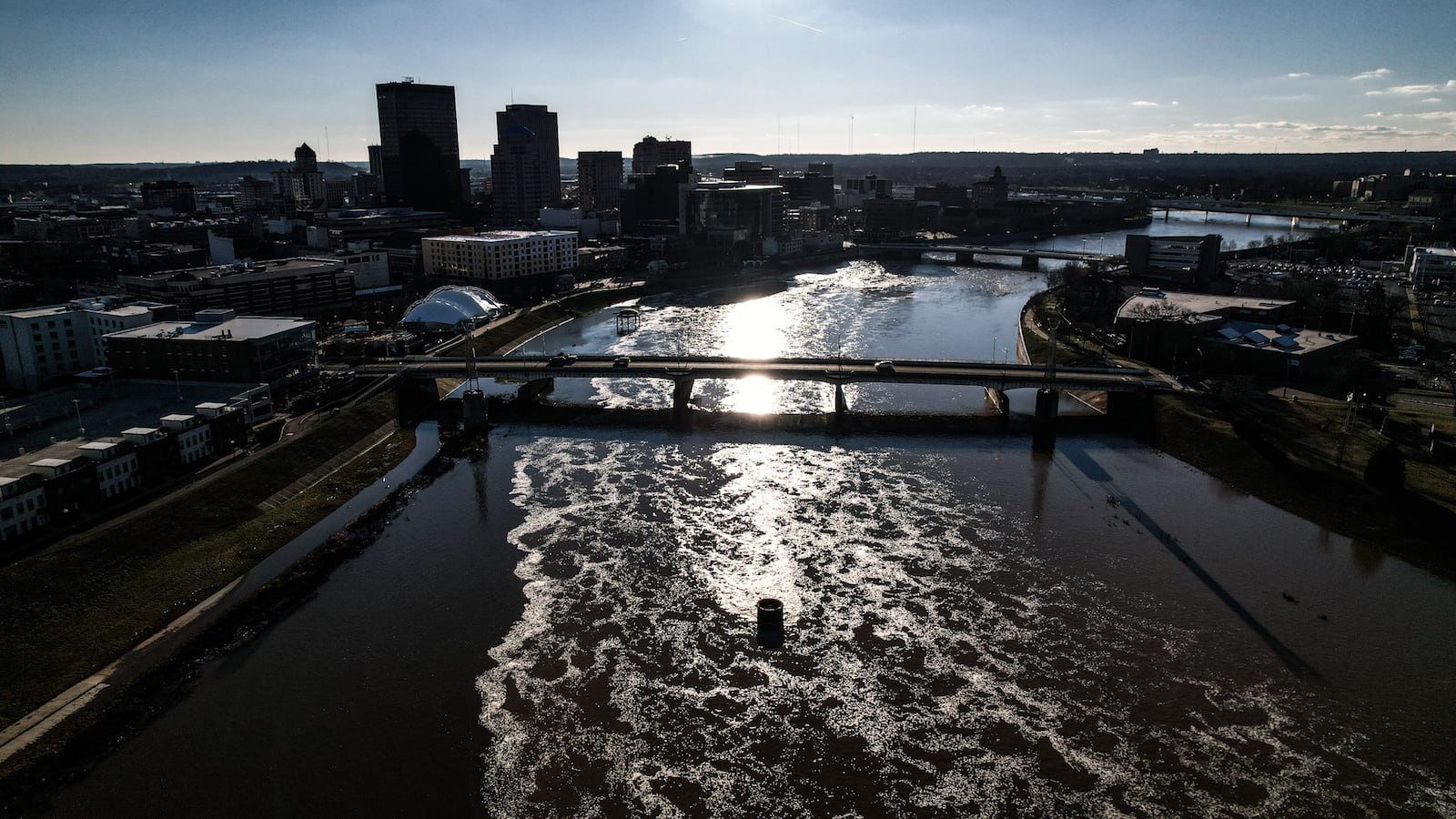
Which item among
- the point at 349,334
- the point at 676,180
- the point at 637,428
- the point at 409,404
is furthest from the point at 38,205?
the point at 637,428

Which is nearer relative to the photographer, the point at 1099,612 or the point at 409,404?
the point at 1099,612

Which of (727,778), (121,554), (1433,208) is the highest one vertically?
(1433,208)

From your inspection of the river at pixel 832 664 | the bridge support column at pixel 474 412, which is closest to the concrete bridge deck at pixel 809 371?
the bridge support column at pixel 474 412

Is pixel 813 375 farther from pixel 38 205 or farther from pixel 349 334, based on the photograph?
A: pixel 38 205

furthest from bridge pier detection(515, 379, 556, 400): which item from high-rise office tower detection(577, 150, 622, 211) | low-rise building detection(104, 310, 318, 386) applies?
high-rise office tower detection(577, 150, 622, 211)

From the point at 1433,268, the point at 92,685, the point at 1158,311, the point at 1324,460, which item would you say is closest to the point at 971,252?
the point at 1433,268

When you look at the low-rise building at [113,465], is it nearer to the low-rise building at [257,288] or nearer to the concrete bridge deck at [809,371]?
the concrete bridge deck at [809,371]

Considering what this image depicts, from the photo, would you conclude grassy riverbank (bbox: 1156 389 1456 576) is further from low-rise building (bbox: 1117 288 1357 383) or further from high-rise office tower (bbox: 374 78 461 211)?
high-rise office tower (bbox: 374 78 461 211)
